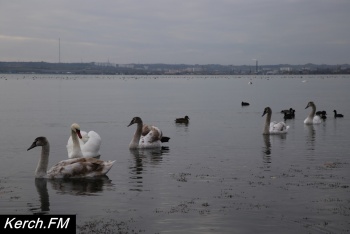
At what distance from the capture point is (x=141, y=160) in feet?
71.5

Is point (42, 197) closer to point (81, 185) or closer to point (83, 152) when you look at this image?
point (81, 185)

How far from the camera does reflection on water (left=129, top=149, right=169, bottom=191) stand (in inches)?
688

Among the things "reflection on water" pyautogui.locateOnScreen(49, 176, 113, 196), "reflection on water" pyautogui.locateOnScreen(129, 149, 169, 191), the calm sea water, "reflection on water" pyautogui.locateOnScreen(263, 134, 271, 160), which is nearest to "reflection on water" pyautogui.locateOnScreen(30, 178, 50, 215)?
the calm sea water

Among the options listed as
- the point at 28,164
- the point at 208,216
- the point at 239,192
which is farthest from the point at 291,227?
the point at 28,164

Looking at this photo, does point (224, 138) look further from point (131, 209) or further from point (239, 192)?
point (131, 209)

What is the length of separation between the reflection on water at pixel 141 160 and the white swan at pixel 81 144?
154cm

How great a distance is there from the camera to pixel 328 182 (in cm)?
1716

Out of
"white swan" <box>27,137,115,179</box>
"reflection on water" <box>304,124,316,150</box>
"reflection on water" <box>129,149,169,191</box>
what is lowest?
"reflection on water" <box>304,124,316,150</box>

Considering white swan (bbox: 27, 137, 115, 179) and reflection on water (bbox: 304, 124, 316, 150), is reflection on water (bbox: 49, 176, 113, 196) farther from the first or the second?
reflection on water (bbox: 304, 124, 316, 150)

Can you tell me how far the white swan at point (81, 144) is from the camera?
20859mm

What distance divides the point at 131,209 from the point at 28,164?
7.81 meters

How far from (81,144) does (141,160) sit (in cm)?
251

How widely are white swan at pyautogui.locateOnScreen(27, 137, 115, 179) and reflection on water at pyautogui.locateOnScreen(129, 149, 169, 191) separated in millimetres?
1032

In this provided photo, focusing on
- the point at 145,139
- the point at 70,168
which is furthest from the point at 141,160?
the point at 70,168
